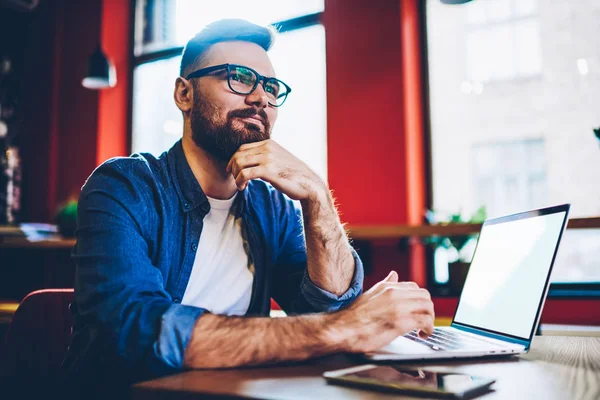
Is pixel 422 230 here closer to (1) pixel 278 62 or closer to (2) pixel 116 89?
(1) pixel 278 62

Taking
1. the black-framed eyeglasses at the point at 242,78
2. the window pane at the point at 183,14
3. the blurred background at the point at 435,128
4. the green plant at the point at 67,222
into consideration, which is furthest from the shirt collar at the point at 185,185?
the window pane at the point at 183,14

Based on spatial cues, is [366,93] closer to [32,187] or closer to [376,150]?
[376,150]

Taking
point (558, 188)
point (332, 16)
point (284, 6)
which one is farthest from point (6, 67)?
point (558, 188)

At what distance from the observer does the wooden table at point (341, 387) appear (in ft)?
2.01

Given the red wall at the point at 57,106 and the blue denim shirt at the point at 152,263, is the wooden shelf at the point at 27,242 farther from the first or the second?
→ the blue denim shirt at the point at 152,263

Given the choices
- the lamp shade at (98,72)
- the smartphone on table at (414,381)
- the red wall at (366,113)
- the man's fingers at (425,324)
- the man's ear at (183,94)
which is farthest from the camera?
the lamp shade at (98,72)

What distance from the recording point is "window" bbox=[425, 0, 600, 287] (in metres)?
2.69

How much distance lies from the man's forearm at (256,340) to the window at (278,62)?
236 cm

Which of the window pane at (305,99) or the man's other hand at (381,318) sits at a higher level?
the window pane at (305,99)

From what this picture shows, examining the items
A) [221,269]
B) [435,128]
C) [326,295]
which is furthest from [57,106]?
[326,295]

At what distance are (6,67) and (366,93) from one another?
3.15m

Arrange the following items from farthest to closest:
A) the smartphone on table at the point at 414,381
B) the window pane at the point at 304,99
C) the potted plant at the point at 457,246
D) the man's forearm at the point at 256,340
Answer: the window pane at the point at 304,99 < the potted plant at the point at 457,246 < the man's forearm at the point at 256,340 < the smartphone on table at the point at 414,381

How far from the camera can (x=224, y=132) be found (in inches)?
54.1

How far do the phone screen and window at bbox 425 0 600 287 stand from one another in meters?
2.13
